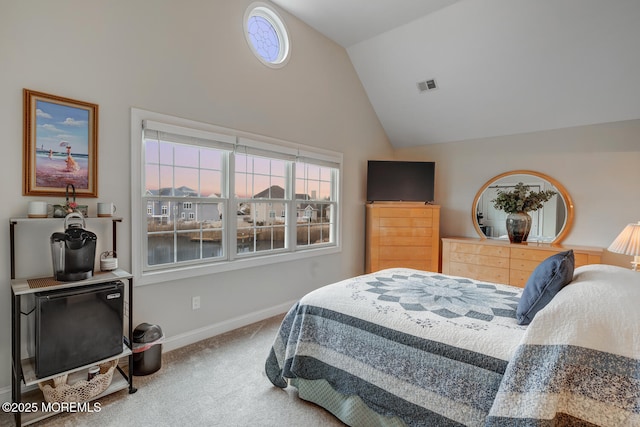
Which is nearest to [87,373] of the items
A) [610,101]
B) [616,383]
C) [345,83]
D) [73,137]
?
[73,137]

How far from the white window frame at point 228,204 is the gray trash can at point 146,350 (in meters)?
0.40

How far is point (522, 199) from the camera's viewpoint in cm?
417

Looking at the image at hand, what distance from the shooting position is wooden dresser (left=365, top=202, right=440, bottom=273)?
4.71 meters

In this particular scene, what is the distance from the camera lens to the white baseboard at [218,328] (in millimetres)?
2814

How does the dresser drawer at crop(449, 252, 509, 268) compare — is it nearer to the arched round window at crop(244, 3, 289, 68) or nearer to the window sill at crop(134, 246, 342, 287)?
the window sill at crop(134, 246, 342, 287)

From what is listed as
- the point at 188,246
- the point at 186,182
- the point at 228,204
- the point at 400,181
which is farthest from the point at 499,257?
the point at 186,182

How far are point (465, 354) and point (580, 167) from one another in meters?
3.85

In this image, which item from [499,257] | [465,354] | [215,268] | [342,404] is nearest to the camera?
[465,354]

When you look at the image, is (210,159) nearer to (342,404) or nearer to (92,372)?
(92,372)

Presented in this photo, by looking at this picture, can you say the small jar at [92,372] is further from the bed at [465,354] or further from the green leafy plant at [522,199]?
the green leafy plant at [522,199]

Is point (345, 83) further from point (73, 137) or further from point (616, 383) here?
point (616, 383)

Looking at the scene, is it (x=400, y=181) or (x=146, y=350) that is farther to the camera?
(x=400, y=181)

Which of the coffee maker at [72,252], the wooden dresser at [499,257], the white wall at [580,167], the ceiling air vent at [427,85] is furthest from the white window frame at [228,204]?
the white wall at [580,167]

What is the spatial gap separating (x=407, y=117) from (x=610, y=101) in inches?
93.8
